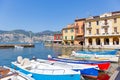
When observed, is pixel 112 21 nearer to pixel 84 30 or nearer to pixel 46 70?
pixel 84 30

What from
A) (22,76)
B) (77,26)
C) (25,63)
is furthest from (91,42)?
(22,76)

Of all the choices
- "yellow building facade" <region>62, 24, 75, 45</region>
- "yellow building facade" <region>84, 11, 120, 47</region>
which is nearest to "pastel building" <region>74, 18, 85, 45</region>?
"yellow building facade" <region>62, 24, 75, 45</region>

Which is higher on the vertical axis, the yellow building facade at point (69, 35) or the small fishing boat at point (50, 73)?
the yellow building facade at point (69, 35)

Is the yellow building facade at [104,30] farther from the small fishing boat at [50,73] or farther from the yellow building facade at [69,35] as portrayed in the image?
the small fishing boat at [50,73]

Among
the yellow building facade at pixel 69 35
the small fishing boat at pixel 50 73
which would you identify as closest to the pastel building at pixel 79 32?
the yellow building facade at pixel 69 35

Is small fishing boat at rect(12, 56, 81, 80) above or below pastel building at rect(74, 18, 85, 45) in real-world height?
below

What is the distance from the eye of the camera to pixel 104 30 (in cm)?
6209

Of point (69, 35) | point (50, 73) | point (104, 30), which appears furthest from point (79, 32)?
point (50, 73)

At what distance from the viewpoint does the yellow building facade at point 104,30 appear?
195ft

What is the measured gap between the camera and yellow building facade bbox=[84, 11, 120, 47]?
195 ft

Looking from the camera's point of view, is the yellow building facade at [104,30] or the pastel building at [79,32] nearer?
the yellow building facade at [104,30]

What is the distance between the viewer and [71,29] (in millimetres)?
76312

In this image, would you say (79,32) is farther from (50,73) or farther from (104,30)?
(50,73)

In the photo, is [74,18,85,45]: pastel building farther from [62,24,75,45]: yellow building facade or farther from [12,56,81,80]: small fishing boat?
[12,56,81,80]: small fishing boat
